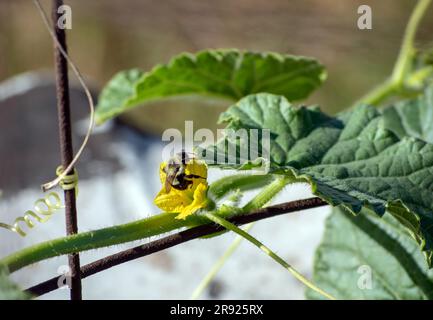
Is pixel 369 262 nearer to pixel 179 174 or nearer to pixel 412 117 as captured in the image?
pixel 412 117

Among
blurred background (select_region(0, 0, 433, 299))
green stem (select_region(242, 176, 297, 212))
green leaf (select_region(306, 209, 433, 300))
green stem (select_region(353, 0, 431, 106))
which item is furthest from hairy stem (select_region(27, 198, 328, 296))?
green stem (select_region(353, 0, 431, 106))

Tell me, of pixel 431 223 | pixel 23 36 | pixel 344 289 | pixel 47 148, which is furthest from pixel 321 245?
pixel 23 36

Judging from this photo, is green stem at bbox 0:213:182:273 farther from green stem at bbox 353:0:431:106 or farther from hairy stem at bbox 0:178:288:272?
green stem at bbox 353:0:431:106

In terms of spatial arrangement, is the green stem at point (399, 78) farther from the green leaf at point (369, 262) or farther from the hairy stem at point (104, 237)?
the hairy stem at point (104, 237)

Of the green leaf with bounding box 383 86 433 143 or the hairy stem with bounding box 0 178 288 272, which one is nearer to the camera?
the hairy stem with bounding box 0 178 288 272

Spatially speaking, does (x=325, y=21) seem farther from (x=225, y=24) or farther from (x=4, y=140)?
(x=4, y=140)

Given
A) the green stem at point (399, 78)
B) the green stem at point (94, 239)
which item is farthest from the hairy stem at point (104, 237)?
the green stem at point (399, 78)

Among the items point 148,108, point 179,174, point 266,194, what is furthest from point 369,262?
point 148,108
